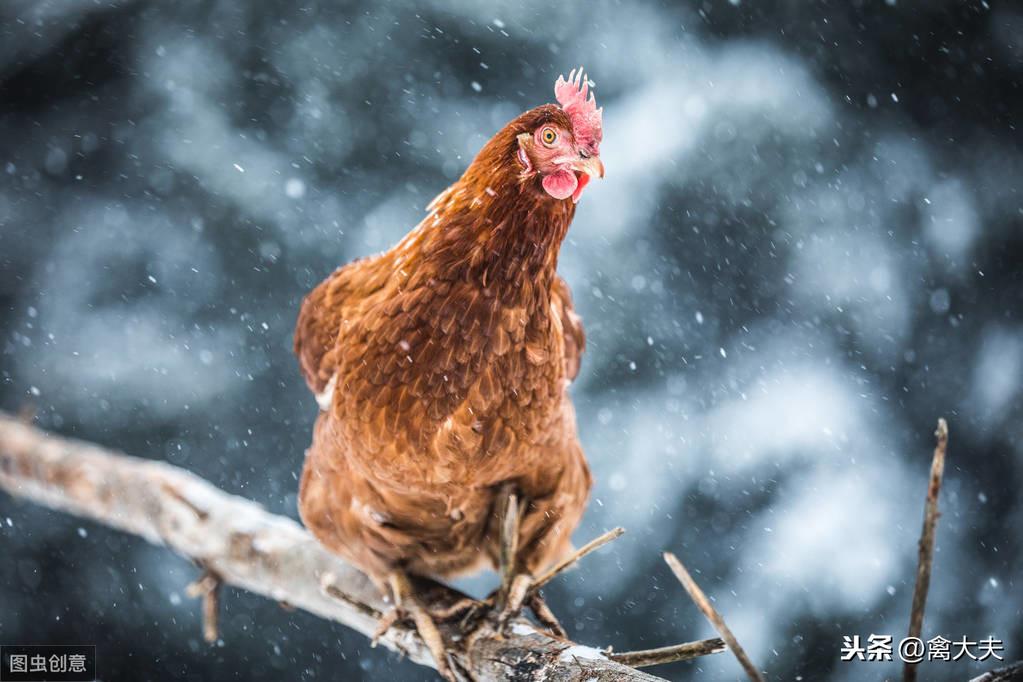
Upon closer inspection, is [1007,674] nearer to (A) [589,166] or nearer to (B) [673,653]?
(B) [673,653]

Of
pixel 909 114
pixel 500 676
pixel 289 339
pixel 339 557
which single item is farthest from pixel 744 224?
pixel 500 676

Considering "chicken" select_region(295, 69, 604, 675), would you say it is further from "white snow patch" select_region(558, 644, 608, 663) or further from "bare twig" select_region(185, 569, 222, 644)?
"bare twig" select_region(185, 569, 222, 644)

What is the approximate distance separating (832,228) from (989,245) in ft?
2.62

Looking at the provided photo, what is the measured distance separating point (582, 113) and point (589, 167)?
15 centimetres

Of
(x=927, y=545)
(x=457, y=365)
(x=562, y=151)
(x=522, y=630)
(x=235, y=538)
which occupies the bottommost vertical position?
(x=927, y=545)

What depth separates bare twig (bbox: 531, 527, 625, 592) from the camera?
164 cm

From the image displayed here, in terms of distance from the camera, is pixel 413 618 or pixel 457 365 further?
pixel 413 618

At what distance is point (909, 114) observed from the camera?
4512 mm

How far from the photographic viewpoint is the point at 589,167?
1.78 metres

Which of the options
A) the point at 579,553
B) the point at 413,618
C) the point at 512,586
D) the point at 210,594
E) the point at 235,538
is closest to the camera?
the point at 579,553

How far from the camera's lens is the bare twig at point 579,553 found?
5.40 ft

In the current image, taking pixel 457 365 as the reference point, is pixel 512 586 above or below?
below

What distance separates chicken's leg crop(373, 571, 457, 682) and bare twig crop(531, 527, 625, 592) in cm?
29

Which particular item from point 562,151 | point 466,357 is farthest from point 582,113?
point 466,357
